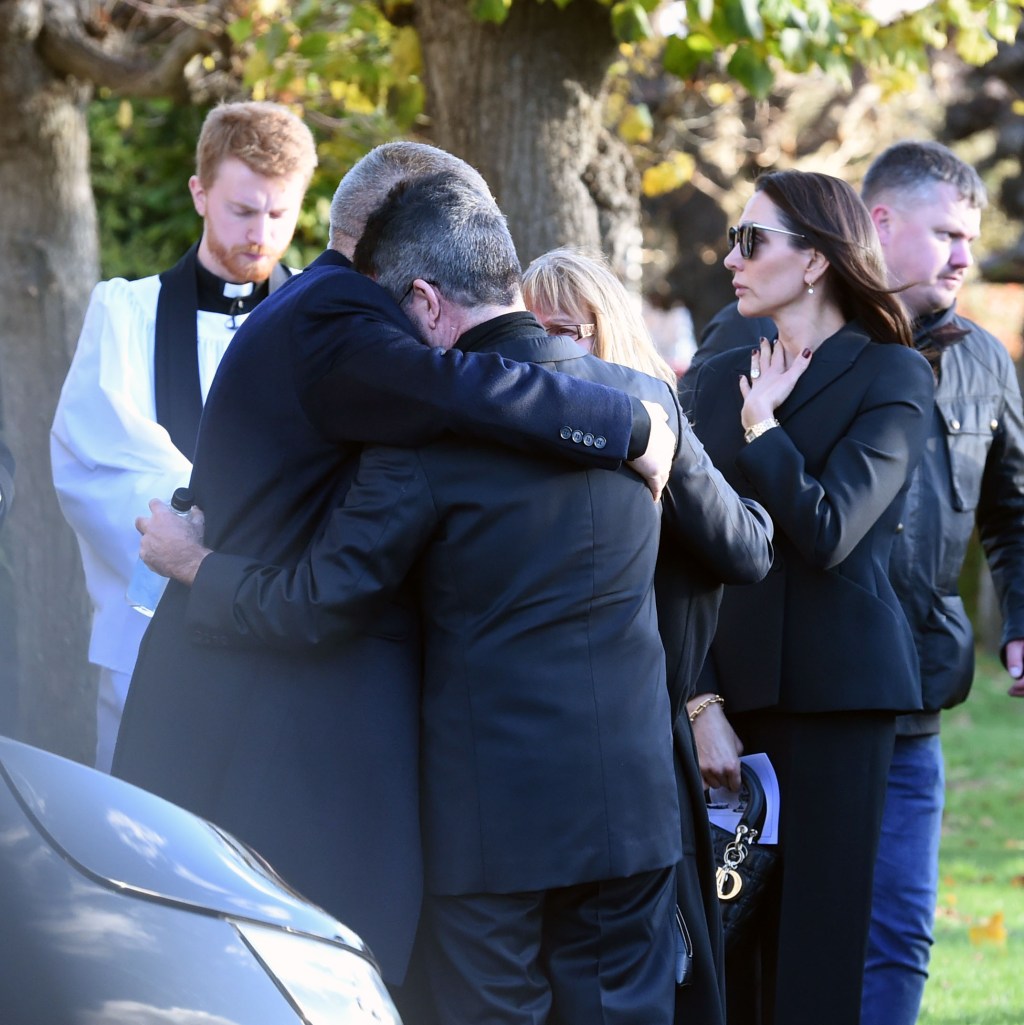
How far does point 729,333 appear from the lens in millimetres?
4340

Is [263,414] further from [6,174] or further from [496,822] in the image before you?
[6,174]

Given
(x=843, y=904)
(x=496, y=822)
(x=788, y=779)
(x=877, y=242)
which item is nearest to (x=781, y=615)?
(x=788, y=779)

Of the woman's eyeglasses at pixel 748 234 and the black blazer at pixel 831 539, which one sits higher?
the woman's eyeglasses at pixel 748 234

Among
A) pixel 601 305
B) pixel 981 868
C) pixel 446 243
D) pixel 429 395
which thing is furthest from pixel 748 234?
pixel 981 868

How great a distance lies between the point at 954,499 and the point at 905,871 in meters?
0.98

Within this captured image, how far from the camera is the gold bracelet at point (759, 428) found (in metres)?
3.73

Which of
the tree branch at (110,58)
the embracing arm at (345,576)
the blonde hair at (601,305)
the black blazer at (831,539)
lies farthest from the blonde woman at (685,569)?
the tree branch at (110,58)

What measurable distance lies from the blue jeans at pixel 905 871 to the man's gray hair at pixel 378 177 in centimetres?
200

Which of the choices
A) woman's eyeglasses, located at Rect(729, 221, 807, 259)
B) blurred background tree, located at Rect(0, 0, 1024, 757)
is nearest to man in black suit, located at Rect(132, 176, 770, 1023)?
blurred background tree, located at Rect(0, 0, 1024, 757)

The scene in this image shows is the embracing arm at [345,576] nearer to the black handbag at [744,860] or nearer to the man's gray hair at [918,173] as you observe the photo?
the black handbag at [744,860]

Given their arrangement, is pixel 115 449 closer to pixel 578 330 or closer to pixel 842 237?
pixel 578 330

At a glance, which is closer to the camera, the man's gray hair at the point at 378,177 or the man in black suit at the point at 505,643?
the man in black suit at the point at 505,643

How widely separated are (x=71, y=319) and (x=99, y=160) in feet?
13.0

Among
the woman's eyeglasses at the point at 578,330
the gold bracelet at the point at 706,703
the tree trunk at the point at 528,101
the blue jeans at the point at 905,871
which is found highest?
the tree trunk at the point at 528,101
